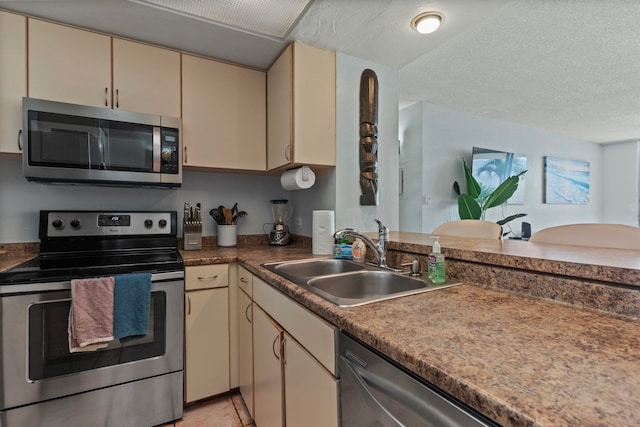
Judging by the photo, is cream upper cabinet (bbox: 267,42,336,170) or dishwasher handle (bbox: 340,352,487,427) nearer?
dishwasher handle (bbox: 340,352,487,427)

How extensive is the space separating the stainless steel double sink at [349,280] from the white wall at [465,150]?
2.17m

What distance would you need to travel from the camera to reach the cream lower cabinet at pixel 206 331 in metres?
1.70

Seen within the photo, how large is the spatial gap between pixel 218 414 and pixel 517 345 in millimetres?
1719

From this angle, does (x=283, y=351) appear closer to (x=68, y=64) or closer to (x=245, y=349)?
(x=245, y=349)

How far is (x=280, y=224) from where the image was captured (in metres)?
2.36

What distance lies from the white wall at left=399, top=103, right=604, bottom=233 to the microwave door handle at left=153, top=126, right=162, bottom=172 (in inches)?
108

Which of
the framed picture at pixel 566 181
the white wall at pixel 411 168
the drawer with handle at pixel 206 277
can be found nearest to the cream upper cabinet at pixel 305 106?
the drawer with handle at pixel 206 277

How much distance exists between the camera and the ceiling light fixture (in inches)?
62.8

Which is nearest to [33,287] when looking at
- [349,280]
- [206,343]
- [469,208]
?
[206,343]

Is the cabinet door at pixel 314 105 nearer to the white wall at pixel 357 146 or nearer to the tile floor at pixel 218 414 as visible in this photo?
the white wall at pixel 357 146

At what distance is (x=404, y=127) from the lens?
367 cm

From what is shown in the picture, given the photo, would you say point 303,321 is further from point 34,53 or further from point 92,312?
point 34,53

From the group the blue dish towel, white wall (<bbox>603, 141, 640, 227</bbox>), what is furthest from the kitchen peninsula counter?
white wall (<bbox>603, 141, 640, 227</bbox>)

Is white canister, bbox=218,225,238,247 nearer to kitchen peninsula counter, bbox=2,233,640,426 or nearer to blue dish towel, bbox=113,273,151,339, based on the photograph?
blue dish towel, bbox=113,273,151,339
